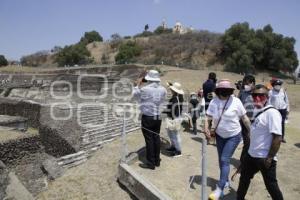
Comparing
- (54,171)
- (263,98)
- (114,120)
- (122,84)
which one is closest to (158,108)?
(263,98)

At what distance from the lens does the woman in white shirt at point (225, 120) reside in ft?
17.7

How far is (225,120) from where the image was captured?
17.8 feet

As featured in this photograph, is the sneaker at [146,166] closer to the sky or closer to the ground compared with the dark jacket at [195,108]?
closer to the ground

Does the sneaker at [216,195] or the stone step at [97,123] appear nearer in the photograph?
the sneaker at [216,195]

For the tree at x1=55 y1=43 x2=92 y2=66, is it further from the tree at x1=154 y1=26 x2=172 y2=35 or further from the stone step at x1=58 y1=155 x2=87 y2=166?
the stone step at x1=58 y1=155 x2=87 y2=166

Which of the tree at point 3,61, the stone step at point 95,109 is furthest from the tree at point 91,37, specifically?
the stone step at point 95,109

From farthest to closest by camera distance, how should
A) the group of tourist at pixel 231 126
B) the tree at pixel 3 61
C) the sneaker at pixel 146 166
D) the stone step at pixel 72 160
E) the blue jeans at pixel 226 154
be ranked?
the tree at pixel 3 61 < the stone step at pixel 72 160 < the sneaker at pixel 146 166 < the blue jeans at pixel 226 154 < the group of tourist at pixel 231 126

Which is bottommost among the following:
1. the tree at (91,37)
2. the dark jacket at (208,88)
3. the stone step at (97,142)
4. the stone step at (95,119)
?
the stone step at (97,142)

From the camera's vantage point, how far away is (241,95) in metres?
7.61

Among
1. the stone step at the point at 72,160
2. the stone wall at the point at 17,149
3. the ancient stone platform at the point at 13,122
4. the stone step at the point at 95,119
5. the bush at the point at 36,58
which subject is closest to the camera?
the stone wall at the point at 17,149

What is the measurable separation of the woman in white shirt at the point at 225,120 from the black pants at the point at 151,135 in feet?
4.76

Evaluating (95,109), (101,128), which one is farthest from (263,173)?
(95,109)

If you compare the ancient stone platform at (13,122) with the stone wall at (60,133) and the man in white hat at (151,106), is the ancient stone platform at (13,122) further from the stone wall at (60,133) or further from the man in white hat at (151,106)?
the man in white hat at (151,106)

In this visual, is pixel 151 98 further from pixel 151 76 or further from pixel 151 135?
pixel 151 135
